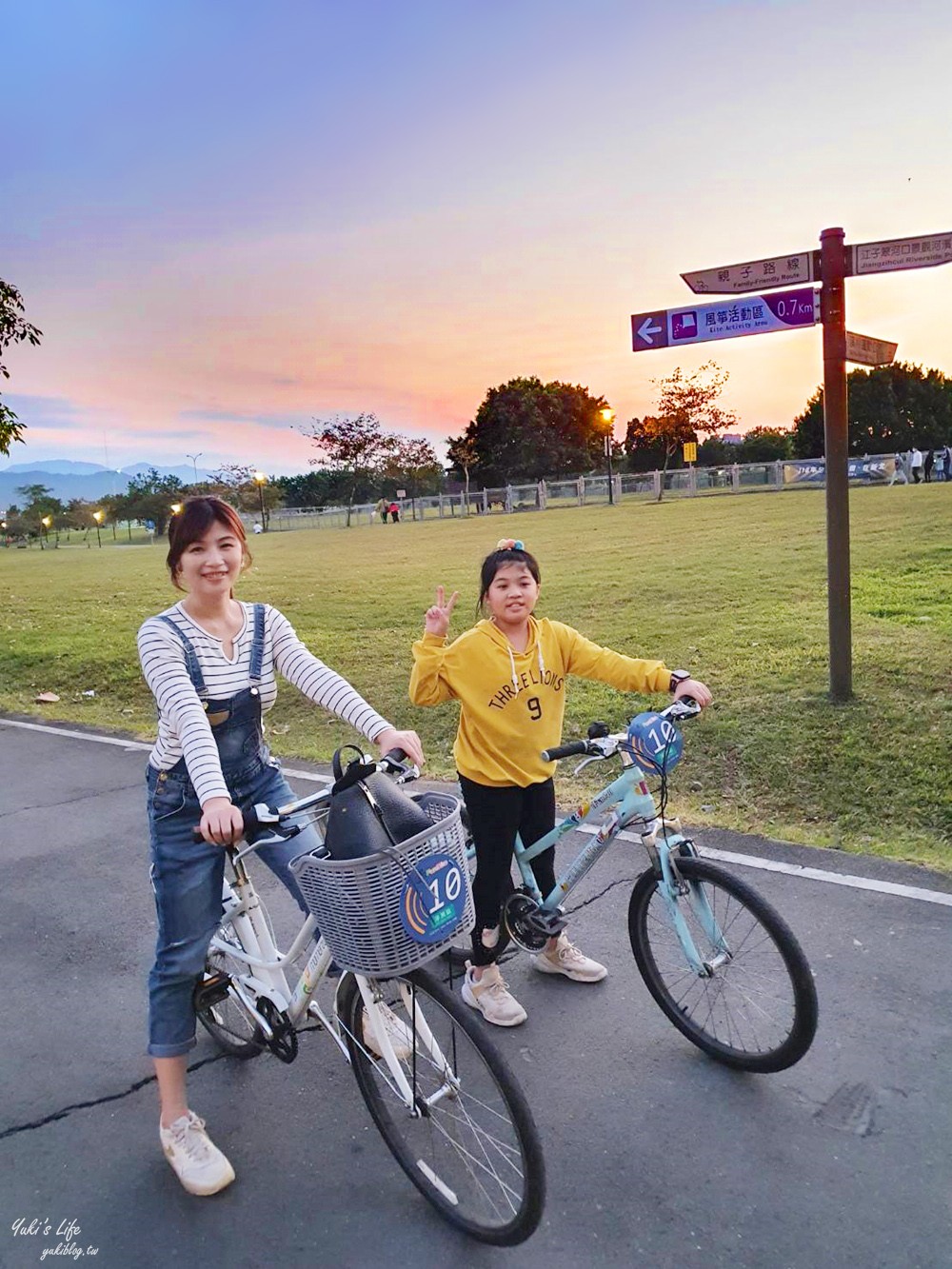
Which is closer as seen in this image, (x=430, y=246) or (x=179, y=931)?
(x=179, y=931)

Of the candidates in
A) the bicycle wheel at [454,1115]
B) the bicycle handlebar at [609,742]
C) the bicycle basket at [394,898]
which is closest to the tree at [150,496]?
the bicycle handlebar at [609,742]

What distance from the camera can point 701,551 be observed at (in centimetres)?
1567

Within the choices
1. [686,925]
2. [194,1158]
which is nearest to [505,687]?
[686,925]

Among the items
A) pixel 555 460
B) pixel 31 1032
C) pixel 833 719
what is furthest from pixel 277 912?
pixel 555 460

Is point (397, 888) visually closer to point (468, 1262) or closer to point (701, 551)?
point (468, 1262)

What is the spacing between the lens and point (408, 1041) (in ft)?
8.05

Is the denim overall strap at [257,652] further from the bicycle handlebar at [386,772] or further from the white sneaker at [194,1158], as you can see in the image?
the white sneaker at [194,1158]

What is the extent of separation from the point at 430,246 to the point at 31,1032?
14.0m

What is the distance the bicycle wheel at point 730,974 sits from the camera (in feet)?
9.15

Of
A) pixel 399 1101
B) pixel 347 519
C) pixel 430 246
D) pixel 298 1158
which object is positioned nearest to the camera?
pixel 399 1101

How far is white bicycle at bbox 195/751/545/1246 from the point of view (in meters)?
2.19

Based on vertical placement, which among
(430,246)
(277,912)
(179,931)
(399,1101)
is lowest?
(277,912)

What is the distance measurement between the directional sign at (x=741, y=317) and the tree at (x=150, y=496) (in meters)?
55.7

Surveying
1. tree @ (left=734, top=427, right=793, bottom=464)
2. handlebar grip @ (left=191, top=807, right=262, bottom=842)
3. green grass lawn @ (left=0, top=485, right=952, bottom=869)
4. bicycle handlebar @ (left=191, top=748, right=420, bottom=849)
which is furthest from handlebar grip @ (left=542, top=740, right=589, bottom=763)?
tree @ (left=734, top=427, right=793, bottom=464)
